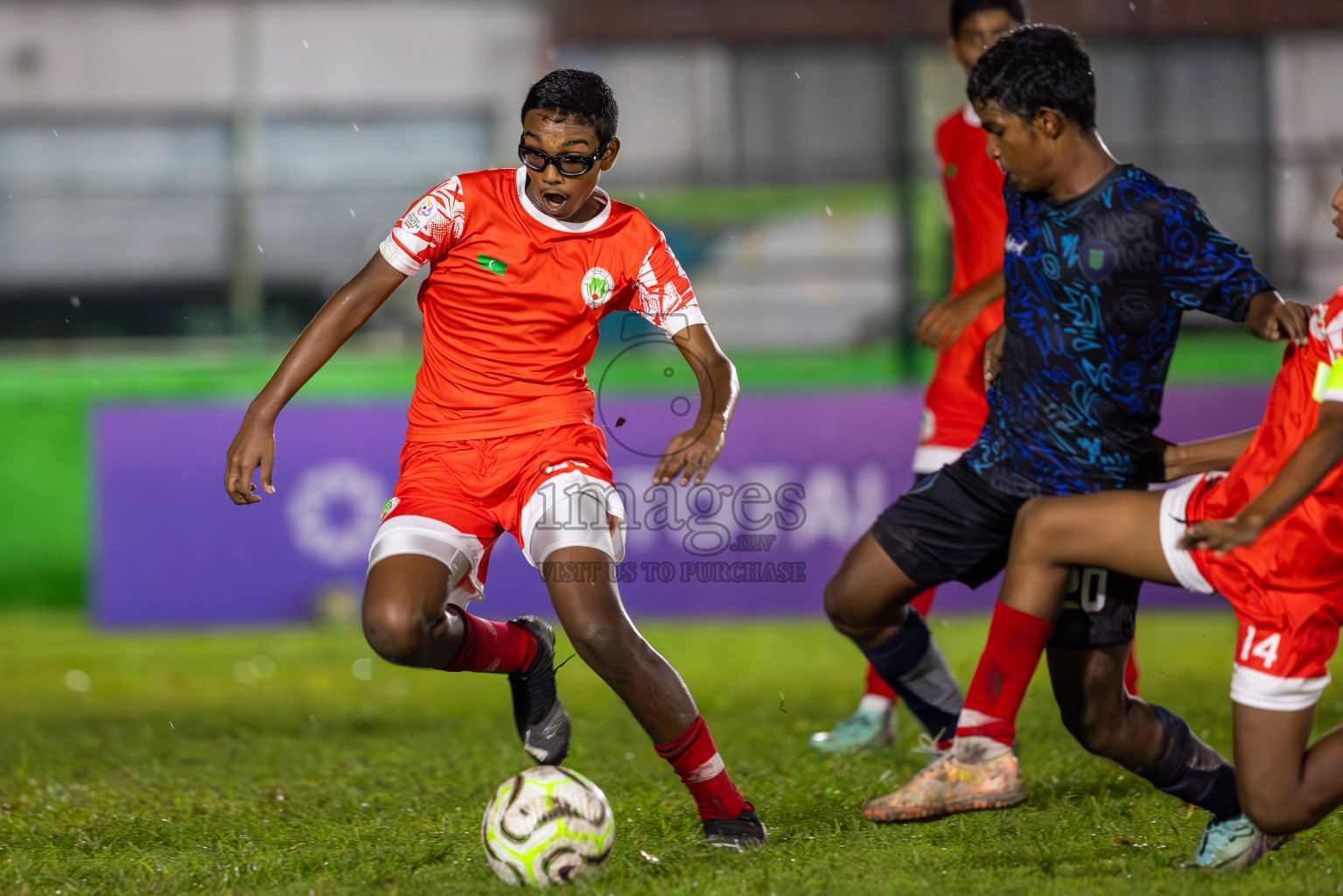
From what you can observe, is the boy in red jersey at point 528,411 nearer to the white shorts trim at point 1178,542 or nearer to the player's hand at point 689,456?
the player's hand at point 689,456

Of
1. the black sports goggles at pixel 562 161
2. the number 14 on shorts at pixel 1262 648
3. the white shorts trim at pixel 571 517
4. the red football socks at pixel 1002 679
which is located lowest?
the red football socks at pixel 1002 679

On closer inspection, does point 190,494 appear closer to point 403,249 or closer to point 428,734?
point 428,734

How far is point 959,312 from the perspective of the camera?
12.5 feet

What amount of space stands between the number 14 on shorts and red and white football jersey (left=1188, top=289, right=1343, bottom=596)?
0.09 m

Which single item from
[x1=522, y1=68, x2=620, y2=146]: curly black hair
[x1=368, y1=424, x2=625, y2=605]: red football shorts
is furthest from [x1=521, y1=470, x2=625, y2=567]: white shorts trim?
[x1=522, y1=68, x2=620, y2=146]: curly black hair

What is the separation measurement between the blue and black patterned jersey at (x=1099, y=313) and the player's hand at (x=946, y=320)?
0.39 meters

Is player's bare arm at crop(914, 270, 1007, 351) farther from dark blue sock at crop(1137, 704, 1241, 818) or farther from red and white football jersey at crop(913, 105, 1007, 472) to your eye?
dark blue sock at crop(1137, 704, 1241, 818)

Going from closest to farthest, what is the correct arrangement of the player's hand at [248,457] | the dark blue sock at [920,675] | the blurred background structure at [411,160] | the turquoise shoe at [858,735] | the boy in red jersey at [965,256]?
the player's hand at [248,457] < the dark blue sock at [920,675] < the boy in red jersey at [965,256] < the turquoise shoe at [858,735] < the blurred background structure at [411,160]

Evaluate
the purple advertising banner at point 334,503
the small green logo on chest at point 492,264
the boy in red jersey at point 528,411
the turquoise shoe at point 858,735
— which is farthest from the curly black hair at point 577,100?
the purple advertising banner at point 334,503

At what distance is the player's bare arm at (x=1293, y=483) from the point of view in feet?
8.92

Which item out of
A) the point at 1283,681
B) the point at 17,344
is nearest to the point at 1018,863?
the point at 1283,681

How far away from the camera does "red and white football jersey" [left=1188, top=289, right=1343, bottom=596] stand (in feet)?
9.29

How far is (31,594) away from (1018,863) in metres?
6.60

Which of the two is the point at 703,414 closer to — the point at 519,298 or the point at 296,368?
the point at 519,298
